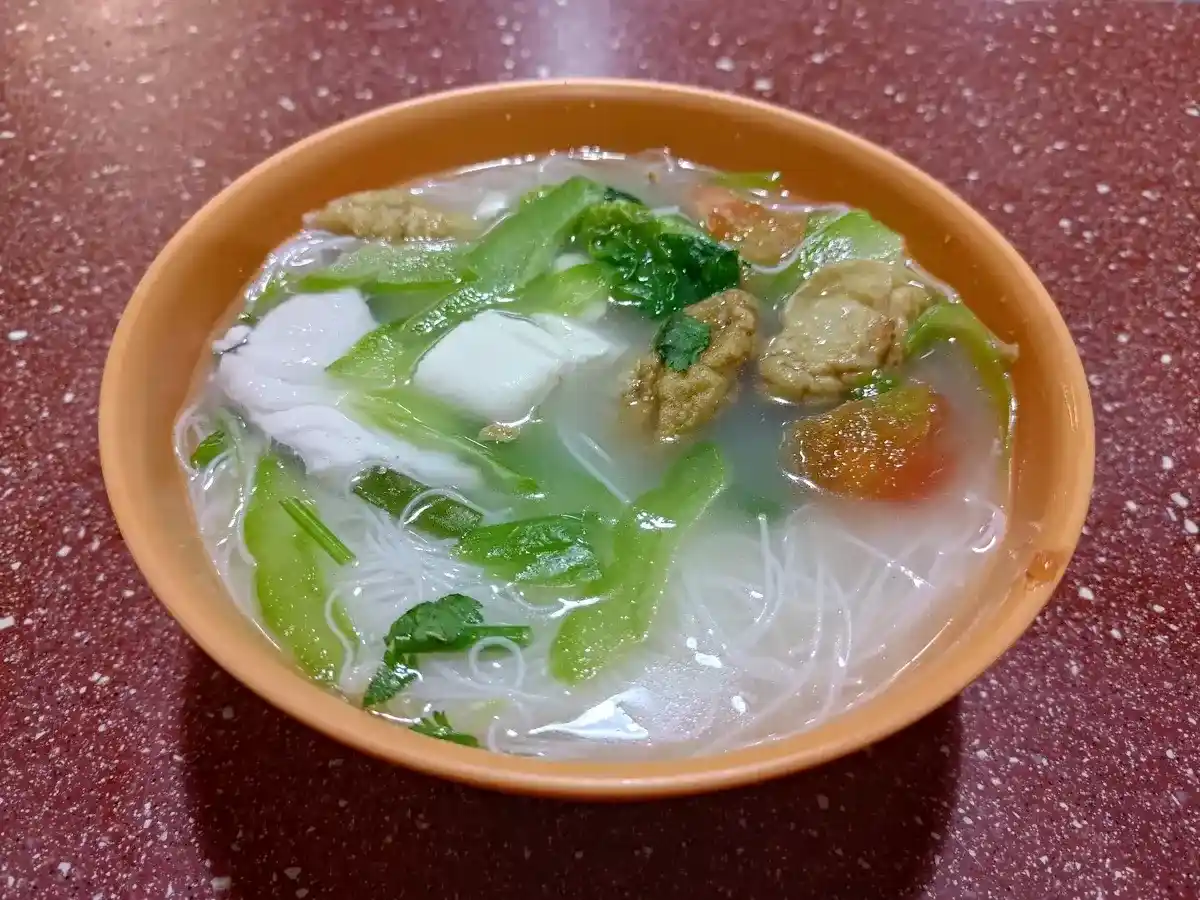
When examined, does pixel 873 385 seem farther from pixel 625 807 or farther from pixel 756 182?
pixel 625 807

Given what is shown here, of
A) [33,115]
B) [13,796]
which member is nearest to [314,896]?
[13,796]

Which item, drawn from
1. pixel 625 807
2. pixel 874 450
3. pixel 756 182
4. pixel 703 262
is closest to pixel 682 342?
pixel 703 262

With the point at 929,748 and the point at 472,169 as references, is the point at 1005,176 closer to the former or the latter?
the point at 472,169

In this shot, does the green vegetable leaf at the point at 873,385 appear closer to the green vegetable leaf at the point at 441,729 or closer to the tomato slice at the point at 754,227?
the tomato slice at the point at 754,227

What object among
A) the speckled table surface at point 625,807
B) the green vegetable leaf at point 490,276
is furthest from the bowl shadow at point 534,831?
the green vegetable leaf at point 490,276

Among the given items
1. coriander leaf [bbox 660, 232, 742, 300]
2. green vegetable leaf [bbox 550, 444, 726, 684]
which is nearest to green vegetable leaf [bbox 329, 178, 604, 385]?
coriander leaf [bbox 660, 232, 742, 300]

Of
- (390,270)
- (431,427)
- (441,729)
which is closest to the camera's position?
(441,729)

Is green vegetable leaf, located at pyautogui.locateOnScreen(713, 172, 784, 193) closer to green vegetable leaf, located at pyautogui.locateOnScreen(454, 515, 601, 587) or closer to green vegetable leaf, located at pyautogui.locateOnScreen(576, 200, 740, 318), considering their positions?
green vegetable leaf, located at pyautogui.locateOnScreen(576, 200, 740, 318)
